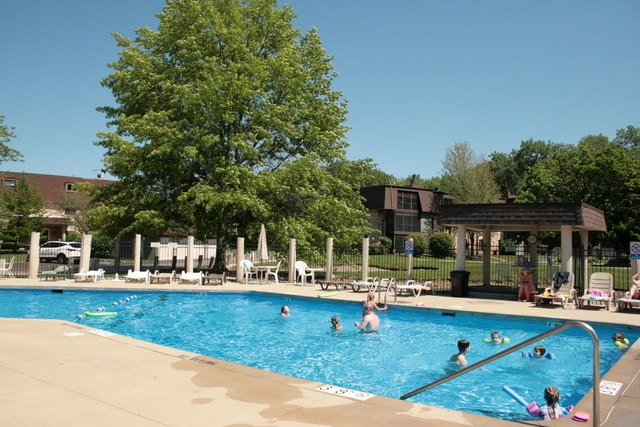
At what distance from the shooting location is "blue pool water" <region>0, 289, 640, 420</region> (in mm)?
8812

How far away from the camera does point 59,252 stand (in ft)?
118

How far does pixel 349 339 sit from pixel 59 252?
1200 inches

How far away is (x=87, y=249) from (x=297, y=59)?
1421 centimetres

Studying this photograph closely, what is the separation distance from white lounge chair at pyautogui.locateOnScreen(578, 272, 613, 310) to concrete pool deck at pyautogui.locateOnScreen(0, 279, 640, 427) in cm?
727

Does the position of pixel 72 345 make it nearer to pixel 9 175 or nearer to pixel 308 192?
pixel 308 192

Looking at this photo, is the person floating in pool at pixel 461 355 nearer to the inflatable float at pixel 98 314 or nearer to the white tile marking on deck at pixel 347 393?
the white tile marking on deck at pixel 347 393

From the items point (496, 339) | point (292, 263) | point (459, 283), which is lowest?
point (496, 339)

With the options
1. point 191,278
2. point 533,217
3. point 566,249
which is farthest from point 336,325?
point 191,278

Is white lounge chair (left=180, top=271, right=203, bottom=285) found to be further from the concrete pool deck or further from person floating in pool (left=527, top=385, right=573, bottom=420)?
person floating in pool (left=527, top=385, right=573, bottom=420)

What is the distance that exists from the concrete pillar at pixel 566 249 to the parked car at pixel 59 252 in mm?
31599

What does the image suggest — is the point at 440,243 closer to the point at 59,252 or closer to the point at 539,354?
the point at 59,252

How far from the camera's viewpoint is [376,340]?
12250 mm

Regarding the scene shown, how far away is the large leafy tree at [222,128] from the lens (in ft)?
79.7

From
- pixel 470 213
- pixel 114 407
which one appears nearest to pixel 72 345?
pixel 114 407
